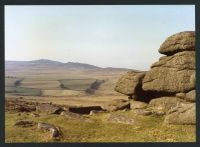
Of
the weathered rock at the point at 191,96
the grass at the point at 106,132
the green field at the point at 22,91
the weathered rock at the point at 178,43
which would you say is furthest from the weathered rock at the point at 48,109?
the green field at the point at 22,91

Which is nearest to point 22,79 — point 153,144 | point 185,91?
point 185,91

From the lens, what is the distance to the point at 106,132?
86.8ft

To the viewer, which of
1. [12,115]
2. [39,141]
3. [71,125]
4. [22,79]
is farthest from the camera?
[22,79]

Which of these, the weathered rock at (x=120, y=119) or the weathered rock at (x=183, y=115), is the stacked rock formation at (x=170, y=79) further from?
the weathered rock at (x=120, y=119)

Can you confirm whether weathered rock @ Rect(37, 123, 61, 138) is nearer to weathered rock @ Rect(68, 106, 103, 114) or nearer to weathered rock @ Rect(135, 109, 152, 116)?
weathered rock @ Rect(135, 109, 152, 116)

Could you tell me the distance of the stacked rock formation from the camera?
3072 centimetres

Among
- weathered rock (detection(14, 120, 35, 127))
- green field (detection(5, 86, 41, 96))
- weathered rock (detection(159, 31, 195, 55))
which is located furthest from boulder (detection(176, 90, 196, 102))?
green field (detection(5, 86, 41, 96))

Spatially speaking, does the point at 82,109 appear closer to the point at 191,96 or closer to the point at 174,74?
the point at 174,74

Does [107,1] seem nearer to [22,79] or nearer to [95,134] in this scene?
[95,134]

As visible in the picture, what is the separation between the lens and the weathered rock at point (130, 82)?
33.8m

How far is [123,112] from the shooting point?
105ft

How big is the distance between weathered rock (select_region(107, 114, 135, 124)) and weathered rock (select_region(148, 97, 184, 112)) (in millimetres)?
3195

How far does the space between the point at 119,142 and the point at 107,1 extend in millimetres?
7918

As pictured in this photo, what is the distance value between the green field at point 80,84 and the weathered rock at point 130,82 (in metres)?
20.6
